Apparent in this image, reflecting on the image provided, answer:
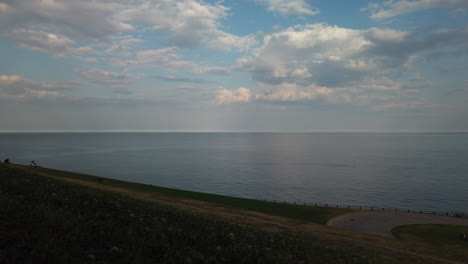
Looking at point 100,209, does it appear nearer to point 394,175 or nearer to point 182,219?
point 182,219

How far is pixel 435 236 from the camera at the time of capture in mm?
34406

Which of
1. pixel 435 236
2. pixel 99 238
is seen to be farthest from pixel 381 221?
pixel 99 238

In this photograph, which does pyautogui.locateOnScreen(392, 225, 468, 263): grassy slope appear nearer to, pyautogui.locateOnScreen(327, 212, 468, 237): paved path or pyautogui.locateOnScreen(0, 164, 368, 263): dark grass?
pyautogui.locateOnScreen(327, 212, 468, 237): paved path

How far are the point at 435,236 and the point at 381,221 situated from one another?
26.0 ft

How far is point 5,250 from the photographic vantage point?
7.07 m

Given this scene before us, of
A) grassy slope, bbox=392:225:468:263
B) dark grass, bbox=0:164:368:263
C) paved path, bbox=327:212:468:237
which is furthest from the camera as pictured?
paved path, bbox=327:212:468:237

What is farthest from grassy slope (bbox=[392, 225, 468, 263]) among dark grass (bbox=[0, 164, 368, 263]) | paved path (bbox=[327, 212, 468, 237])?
dark grass (bbox=[0, 164, 368, 263])

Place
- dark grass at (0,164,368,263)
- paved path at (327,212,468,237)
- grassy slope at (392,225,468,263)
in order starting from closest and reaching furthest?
1. dark grass at (0,164,368,263)
2. grassy slope at (392,225,468,263)
3. paved path at (327,212,468,237)

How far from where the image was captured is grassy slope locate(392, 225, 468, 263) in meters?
30.0

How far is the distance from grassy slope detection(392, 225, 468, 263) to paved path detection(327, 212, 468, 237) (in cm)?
164

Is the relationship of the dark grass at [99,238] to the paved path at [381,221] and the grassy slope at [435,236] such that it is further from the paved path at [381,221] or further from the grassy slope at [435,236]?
the paved path at [381,221]

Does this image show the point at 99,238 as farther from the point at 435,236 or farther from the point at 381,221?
the point at 381,221

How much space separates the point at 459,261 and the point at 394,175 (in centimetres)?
9111

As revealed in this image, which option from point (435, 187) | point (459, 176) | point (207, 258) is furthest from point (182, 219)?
point (459, 176)
